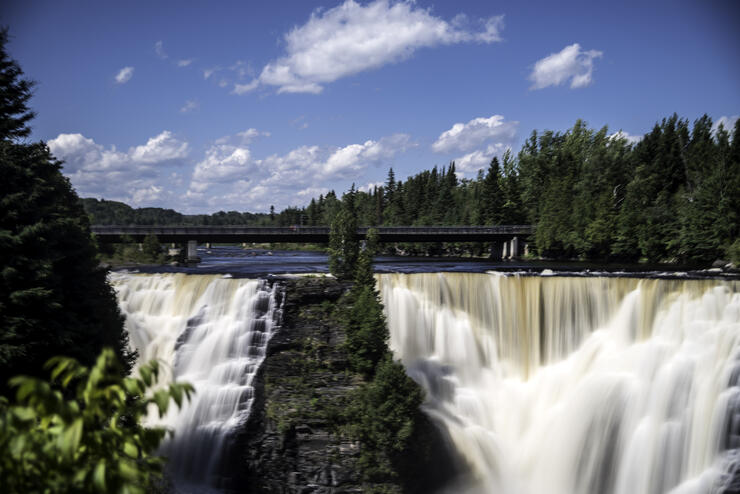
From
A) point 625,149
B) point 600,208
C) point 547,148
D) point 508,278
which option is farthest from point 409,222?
point 508,278

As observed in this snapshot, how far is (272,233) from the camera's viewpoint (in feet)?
198

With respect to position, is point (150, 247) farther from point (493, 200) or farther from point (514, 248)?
point (493, 200)

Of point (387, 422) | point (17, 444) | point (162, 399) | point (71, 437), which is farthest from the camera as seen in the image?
point (387, 422)

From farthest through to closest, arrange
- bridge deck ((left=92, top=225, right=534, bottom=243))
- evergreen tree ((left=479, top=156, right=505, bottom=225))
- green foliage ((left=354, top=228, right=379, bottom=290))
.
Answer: evergreen tree ((left=479, top=156, right=505, bottom=225)) < bridge deck ((left=92, top=225, right=534, bottom=243)) < green foliage ((left=354, top=228, right=379, bottom=290))

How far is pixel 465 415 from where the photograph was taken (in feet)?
82.4

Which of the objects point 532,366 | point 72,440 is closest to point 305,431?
point 532,366

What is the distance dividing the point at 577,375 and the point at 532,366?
2.51 metres

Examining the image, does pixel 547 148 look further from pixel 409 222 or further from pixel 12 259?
pixel 12 259

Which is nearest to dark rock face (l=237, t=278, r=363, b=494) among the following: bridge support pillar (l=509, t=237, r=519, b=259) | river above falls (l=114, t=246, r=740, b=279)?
river above falls (l=114, t=246, r=740, b=279)

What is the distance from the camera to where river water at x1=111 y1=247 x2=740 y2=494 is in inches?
808

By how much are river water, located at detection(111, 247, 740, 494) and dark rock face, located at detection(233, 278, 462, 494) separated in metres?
1.02

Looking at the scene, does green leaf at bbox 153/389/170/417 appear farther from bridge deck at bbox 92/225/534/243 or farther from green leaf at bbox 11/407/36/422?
bridge deck at bbox 92/225/534/243

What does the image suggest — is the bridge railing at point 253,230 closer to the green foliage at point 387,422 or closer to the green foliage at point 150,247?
the green foliage at point 150,247

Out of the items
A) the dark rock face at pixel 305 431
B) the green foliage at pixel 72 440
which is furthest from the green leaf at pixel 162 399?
the dark rock face at pixel 305 431
